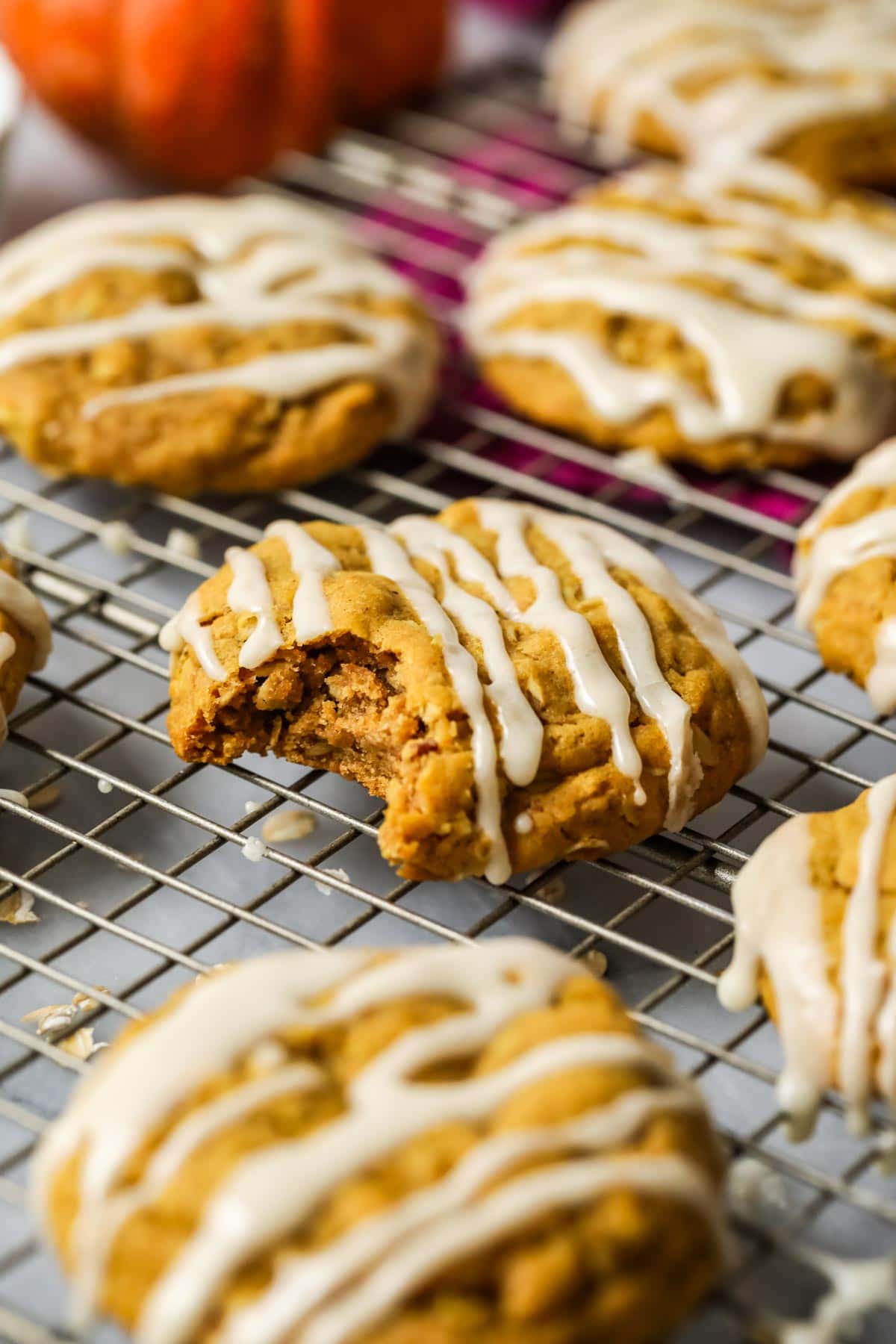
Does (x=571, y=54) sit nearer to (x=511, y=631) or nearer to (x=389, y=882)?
(x=511, y=631)

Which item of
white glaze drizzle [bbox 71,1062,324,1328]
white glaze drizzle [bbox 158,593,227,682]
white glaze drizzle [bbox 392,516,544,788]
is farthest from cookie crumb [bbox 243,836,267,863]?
white glaze drizzle [bbox 71,1062,324,1328]

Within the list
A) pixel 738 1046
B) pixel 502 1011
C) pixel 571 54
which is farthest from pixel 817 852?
pixel 571 54

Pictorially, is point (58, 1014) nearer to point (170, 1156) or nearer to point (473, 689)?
point (170, 1156)

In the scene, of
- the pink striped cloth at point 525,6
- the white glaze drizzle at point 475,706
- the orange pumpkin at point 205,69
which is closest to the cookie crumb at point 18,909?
the white glaze drizzle at point 475,706

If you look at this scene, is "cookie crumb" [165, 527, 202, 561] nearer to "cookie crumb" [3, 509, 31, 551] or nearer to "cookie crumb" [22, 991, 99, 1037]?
"cookie crumb" [3, 509, 31, 551]

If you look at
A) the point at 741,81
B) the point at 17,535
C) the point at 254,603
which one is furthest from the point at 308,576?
the point at 741,81

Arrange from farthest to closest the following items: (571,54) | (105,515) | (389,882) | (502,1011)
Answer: (571,54), (105,515), (389,882), (502,1011)

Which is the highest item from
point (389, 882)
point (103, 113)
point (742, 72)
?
point (742, 72)

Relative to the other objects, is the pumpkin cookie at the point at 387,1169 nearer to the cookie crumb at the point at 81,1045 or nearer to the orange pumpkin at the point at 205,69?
the cookie crumb at the point at 81,1045
